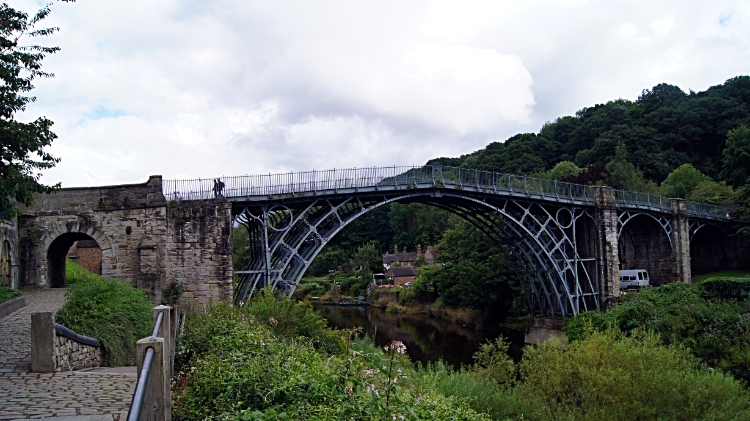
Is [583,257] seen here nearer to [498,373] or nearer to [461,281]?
[461,281]

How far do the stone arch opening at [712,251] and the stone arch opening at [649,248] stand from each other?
227 inches

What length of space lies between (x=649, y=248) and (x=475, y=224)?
1628 cm

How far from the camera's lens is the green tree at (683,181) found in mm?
46344

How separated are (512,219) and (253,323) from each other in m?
16.3

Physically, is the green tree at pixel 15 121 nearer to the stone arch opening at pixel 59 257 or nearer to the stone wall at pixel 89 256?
the stone arch opening at pixel 59 257

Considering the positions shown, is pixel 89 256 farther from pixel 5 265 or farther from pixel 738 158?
pixel 738 158

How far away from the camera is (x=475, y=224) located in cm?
2741

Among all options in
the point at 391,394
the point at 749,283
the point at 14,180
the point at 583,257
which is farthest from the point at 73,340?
the point at 583,257

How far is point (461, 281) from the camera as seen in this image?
37.7m

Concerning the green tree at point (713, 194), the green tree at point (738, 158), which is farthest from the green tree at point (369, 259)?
the green tree at point (738, 158)

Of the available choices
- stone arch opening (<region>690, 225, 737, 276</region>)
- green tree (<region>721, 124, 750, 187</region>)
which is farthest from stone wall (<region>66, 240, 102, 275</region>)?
green tree (<region>721, 124, 750, 187</region>)

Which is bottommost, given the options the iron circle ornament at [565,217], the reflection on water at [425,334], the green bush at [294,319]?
the reflection on water at [425,334]

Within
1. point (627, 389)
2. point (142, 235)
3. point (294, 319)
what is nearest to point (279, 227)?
point (142, 235)

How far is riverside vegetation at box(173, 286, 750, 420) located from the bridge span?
3784 mm
